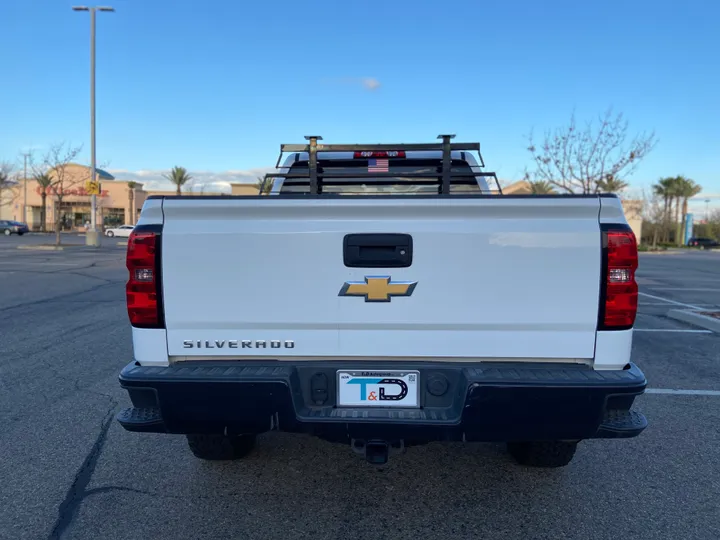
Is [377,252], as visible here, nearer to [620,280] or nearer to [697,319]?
[620,280]

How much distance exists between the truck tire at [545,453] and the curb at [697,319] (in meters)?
6.49

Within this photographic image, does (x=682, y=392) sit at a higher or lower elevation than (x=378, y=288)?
lower

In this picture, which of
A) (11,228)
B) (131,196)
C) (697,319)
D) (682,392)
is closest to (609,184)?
(697,319)

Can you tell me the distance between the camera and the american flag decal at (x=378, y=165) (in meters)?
3.79

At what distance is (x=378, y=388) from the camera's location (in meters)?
2.58

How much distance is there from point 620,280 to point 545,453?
143 cm

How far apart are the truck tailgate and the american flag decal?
1304mm

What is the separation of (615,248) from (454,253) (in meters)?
0.73

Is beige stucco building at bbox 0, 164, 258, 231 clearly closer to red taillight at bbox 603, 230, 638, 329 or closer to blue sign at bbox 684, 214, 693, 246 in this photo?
blue sign at bbox 684, 214, 693, 246

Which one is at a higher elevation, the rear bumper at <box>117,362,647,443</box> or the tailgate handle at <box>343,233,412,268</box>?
the tailgate handle at <box>343,233,412,268</box>

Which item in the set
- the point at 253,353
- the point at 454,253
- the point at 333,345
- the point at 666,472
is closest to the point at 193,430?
the point at 253,353

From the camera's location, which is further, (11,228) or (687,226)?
(687,226)

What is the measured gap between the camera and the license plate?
2.56m

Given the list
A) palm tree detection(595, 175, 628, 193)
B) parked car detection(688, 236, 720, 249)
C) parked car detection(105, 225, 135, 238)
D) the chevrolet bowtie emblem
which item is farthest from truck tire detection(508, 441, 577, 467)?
parked car detection(688, 236, 720, 249)
